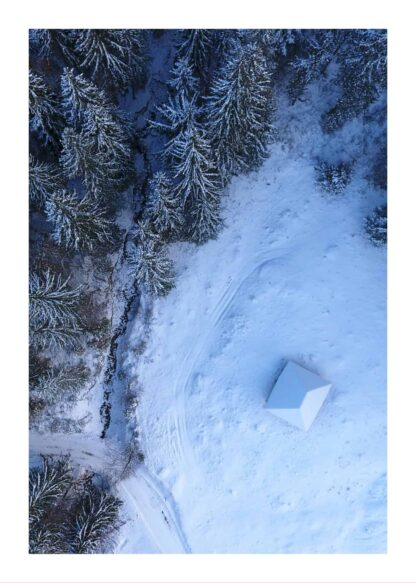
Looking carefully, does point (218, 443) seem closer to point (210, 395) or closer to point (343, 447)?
point (210, 395)

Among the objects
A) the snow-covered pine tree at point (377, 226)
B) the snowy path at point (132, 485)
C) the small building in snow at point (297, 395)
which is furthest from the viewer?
the snowy path at point (132, 485)

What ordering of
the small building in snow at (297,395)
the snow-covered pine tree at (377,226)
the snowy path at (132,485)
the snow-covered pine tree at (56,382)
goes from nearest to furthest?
the small building in snow at (297,395), the snow-covered pine tree at (377,226), the snow-covered pine tree at (56,382), the snowy path at (132,485)

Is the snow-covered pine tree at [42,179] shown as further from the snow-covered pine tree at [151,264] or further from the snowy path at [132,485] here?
the snowy path at [132,485]

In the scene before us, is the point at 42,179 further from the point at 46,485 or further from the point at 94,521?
the point at 94,521

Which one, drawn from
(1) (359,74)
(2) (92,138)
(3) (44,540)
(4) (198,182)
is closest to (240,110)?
(4) (198,182)

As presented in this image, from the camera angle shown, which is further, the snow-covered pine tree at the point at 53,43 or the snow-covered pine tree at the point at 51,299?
the snow-covered pine tree at the point at 51,299

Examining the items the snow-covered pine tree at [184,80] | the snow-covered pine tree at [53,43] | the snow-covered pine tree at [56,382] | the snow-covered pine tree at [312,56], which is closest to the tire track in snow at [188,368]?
the snow-covered pine tree at [56,382]
